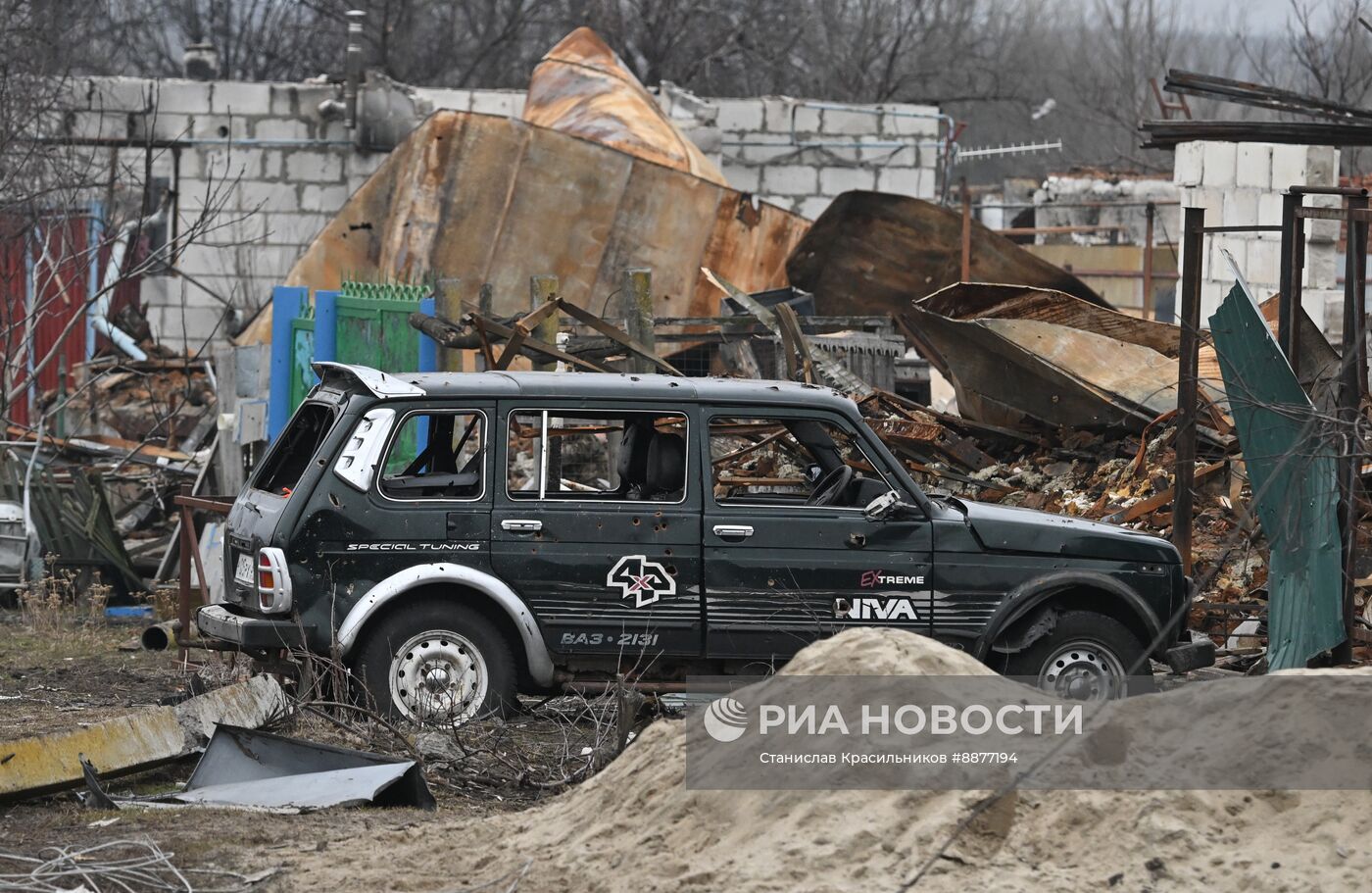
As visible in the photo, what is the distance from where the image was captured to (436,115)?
16.0 m

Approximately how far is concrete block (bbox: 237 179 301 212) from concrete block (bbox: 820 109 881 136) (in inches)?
239

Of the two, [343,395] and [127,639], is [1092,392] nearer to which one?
[343,395]

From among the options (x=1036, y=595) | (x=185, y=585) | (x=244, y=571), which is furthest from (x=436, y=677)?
(x=1036, y=595)

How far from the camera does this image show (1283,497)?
7648mm

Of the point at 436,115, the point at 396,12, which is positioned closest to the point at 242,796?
the point at 436,115

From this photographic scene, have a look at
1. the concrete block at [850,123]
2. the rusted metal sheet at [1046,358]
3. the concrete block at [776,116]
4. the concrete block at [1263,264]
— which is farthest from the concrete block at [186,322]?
the concrete block at [1263,264]

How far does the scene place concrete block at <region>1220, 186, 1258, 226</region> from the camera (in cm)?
1430

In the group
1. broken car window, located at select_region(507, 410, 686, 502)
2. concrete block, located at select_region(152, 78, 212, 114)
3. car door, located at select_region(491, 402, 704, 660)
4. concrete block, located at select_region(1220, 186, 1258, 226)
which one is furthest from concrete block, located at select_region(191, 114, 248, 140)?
car door, located at select_region(491, 402, 704, 660)

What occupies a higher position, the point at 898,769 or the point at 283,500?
the point at 283,500

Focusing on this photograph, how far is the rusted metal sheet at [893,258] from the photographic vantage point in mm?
15938

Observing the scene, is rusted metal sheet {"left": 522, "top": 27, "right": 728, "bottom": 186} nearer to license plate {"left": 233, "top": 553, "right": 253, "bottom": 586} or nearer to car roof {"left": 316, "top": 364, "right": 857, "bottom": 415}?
car roof {"left": 316, "top": 364, "right": 857, "bottom": 415}

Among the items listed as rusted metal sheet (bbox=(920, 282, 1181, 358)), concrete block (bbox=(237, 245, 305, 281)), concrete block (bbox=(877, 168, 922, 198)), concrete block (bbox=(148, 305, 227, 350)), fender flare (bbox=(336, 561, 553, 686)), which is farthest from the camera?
concrete block (bbox=(877, 168, 922, 198))

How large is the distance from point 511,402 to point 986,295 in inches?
224

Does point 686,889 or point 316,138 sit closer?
point 686,889
